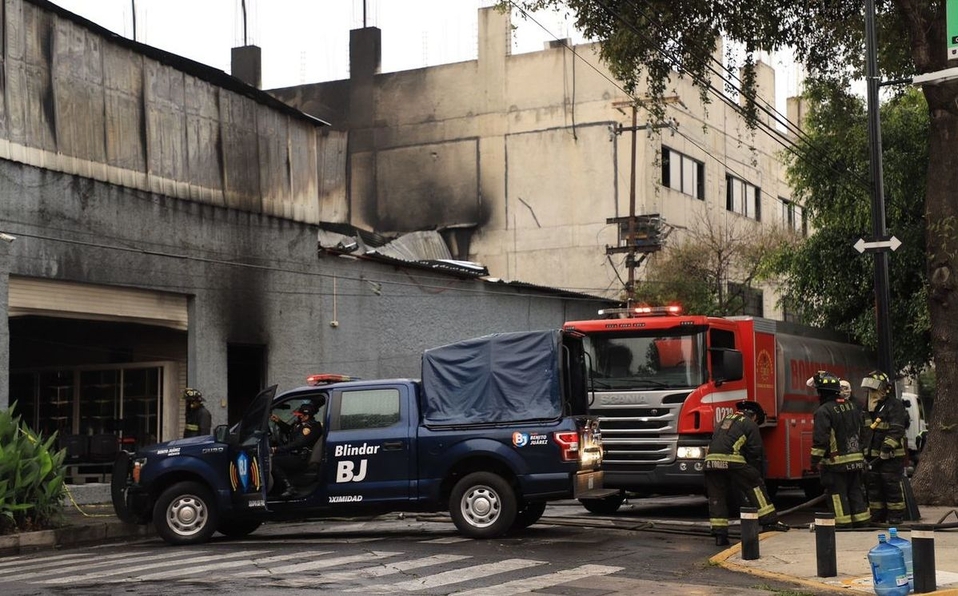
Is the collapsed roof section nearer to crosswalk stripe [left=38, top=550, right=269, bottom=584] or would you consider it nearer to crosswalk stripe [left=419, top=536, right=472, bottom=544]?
crosswalk stripe [left=419, top=536, right=472, bottom=544]

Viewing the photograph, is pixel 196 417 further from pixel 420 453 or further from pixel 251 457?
pixel 420 453

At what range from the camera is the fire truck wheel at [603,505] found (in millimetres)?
18025

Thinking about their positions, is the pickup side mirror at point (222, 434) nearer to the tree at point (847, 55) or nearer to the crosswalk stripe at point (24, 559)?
the crosswalk stripe at point (24, 559)

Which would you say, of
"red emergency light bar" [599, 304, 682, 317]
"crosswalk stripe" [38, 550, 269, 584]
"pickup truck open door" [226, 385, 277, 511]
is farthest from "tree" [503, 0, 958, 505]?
"crosswalk stripe" [38, 550, 269, 584]

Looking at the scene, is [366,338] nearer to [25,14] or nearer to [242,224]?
[242,224]

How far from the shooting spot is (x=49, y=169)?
64.3 feet

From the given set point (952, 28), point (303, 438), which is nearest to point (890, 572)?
point (952, 28)

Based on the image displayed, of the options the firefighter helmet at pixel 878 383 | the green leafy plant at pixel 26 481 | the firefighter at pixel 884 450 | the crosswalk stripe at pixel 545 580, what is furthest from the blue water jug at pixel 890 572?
the green leafy plant at pixel 26 481

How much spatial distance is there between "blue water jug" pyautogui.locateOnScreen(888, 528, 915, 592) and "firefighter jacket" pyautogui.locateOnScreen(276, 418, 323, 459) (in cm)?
709

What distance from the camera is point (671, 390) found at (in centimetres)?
1656

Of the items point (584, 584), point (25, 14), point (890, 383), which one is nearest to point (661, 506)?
point (890, 383)

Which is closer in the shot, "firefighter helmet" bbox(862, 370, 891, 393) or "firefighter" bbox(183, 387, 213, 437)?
"firefighter helmet" bbox(862, 370, 891, 393)

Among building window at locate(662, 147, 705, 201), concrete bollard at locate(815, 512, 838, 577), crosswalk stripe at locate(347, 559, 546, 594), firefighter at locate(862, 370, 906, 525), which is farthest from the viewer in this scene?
building window at locate(662, 147, 705, 201)

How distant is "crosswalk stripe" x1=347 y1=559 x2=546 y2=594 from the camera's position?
10.5m
